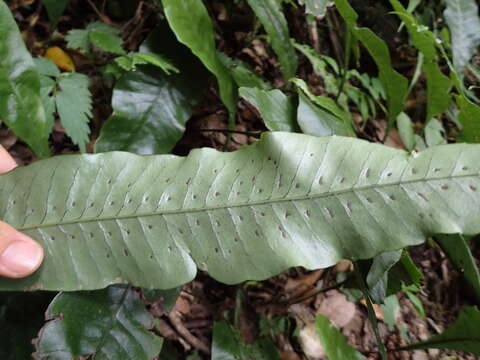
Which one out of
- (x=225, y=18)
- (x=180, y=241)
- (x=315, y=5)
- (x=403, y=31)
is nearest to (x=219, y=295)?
(x=180, y=241)

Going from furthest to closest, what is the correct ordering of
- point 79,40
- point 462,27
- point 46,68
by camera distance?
1. point 462,27
2. point 79,40
3. point 46,68

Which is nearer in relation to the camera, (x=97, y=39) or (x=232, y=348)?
(x=232, y=348)

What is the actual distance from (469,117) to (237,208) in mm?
608

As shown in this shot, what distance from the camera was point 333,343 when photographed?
106 cm

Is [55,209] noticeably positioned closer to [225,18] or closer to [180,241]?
[180,241]

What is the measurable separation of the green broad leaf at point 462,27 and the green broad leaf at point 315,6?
1.85ft

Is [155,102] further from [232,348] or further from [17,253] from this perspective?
[232,348]

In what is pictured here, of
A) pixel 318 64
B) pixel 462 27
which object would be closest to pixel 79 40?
pixel 318 64

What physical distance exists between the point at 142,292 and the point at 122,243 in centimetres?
19

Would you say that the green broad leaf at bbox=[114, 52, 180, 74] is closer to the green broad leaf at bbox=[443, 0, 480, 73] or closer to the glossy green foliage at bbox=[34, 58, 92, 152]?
the glossy green foliage at bbox=[34, 58, 92, 152]

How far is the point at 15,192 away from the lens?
A: 2.43 feet

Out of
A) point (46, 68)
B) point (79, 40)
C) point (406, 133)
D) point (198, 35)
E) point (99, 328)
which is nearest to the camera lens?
point (99, 328)

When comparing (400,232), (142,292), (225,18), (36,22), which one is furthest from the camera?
(225,18)

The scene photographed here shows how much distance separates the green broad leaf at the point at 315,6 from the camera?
0.98 metres
